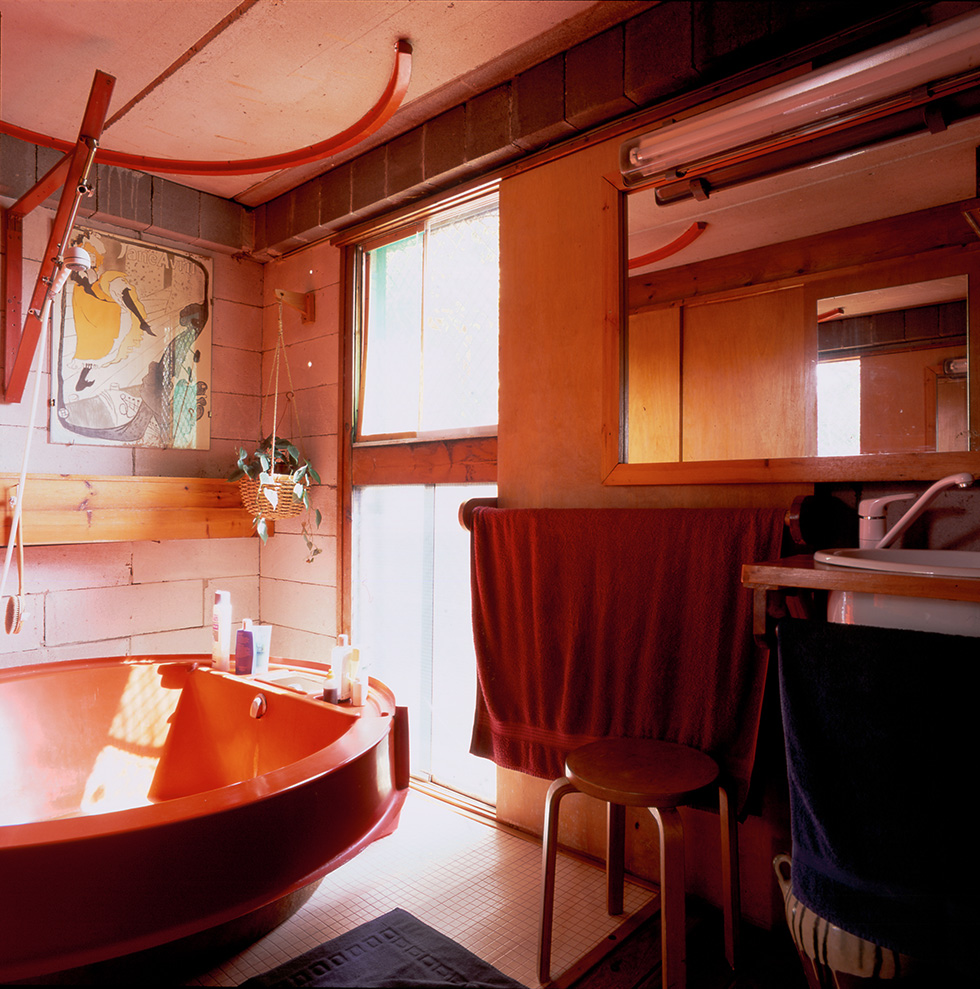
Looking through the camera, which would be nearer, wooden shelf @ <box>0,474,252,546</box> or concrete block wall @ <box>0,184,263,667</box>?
wooden shelf @ <box>0,474,252,546</box>

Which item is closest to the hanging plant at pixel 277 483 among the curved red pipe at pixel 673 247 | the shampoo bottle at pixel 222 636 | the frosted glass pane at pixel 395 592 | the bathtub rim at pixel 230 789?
the frosted glass pane at pixel 395 592

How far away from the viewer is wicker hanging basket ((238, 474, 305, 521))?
257 centimetres

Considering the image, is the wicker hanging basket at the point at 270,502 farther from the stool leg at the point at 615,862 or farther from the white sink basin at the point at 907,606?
the white sink basin at the point at 907,606

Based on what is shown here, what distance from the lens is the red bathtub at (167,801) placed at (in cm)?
111

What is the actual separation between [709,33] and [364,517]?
6.22ft

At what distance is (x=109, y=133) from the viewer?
2.49 m

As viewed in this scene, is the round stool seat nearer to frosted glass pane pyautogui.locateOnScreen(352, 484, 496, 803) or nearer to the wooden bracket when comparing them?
frosted glass pane pyautogui.locateOnScreen(352, 484, 496, 803)

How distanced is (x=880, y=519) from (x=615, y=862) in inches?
39.2

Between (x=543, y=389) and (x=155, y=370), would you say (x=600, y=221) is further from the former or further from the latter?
(x=155, y=370)

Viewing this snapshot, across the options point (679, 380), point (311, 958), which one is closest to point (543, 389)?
point (679, 380)

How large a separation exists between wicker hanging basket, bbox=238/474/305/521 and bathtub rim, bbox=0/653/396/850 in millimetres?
707

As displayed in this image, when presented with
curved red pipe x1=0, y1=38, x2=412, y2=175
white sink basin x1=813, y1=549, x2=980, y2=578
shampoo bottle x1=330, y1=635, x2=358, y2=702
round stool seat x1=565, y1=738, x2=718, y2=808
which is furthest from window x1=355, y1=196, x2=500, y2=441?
white sink basin x1=813, y1=549, x2=980, y2=578

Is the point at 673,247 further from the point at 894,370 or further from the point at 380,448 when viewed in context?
the point at 380,448

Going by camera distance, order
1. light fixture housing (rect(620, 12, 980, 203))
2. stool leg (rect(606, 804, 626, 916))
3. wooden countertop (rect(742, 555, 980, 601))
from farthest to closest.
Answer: stool leg (rect(606, 804, 626, 916)), light fixture housing (rect(620, 12, 980, 203)), wooden countertop (rect(742, 555, 980, 601))
